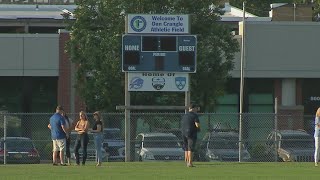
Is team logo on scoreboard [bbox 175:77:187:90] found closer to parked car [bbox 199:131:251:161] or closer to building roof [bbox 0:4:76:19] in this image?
parked car [bbox 199:131:251:161]

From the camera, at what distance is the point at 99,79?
4075 centimetres

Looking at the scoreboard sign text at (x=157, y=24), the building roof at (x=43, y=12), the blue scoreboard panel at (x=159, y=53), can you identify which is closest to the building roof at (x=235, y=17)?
the building roof at (x=43, y=12)

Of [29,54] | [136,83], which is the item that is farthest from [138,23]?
[29,54]

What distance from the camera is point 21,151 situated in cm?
3622

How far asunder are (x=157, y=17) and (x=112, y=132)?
5156mm

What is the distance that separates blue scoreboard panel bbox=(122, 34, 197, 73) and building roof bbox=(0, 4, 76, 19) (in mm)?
23036

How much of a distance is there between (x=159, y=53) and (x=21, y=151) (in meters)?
6.54

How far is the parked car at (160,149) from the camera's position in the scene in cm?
3541

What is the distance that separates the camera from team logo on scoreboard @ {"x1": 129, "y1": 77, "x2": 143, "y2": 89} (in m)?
34.6

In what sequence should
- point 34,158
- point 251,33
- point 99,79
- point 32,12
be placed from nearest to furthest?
1. point 34,158
2. point 99,79
3. point 251,33
4. point 32,12

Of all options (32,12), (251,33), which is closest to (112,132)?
(251,33)

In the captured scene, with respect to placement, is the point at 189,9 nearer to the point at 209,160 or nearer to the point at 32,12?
the point at 209,160

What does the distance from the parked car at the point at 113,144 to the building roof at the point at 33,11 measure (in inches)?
805

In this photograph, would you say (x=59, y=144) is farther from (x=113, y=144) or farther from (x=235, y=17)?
(x=235, y=17)
